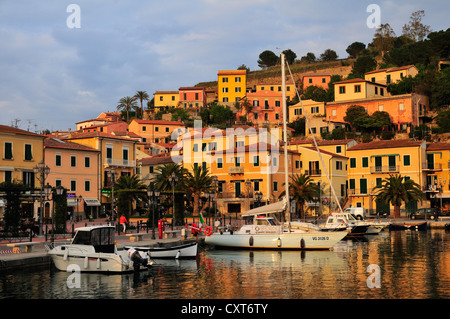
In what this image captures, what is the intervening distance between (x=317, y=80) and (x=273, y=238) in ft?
295

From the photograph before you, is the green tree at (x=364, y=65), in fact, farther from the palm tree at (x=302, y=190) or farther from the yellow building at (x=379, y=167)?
the palm tree at (x=302, y=190)

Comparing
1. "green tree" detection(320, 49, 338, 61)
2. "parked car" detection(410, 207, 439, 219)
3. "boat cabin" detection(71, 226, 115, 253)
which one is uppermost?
"green tree" detection(320, 49, 338, 61)

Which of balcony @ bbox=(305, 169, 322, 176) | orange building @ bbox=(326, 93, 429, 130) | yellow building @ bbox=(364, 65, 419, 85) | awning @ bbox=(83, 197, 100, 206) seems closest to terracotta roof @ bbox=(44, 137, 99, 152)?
awning @ bbox=(83, 197, 100, 206)

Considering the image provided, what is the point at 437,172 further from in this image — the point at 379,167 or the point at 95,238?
the point at 95,238

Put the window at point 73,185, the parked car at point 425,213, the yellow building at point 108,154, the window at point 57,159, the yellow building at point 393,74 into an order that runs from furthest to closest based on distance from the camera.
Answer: the yellow building at point 393,74
the yellow building at point 108,154
the window at point 73,185
the parked car at point 425,213
the window at point 57,159

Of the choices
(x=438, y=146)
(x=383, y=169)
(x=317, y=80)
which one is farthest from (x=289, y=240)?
(x=317, y=80)

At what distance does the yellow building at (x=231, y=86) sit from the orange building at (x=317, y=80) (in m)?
13.9

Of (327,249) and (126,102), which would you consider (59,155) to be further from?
(126,102)

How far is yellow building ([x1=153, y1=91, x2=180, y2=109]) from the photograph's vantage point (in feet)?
414

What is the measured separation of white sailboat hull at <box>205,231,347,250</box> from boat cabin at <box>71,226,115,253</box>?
12.7 meters

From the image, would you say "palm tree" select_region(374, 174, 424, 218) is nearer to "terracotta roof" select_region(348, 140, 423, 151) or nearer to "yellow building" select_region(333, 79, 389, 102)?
"terracotta roof" select_region(348, 140, 423, 151)

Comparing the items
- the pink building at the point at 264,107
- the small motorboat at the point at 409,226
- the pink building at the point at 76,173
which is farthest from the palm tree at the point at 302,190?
the pink building at the point at 264,107

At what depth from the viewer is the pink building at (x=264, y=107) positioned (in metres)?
112

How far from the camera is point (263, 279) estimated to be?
2414 centimetres
